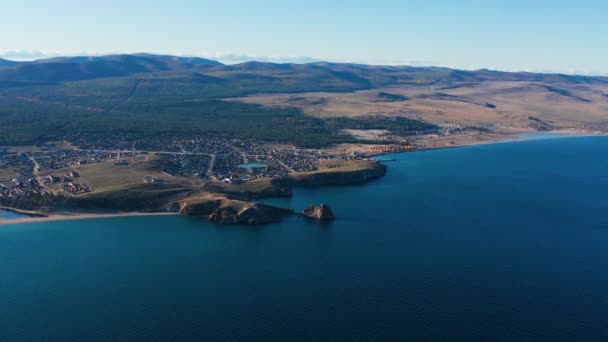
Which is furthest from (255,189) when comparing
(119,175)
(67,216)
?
(67,216)

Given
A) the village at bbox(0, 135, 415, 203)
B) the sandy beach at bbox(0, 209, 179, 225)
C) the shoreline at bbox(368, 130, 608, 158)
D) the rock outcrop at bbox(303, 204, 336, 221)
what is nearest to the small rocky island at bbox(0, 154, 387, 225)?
the rock outcrop at bbox(303, 204, 336, 221)

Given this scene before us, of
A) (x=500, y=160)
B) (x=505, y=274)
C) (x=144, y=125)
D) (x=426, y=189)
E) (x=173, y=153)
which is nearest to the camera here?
(x=505, y=274)

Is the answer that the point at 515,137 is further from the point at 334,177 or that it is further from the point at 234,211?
the point at 234,211

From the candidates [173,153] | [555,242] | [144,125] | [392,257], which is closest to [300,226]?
[392,257]

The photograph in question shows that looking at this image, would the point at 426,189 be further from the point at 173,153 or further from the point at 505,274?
the point at 173,153

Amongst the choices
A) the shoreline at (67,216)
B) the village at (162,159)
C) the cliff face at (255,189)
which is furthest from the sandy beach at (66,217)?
the cliff face at (255,189)

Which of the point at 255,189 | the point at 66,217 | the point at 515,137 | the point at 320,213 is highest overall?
the point at 515,137

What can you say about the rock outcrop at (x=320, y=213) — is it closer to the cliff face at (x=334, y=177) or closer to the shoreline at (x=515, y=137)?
the cliff face at (x=334, y=177)
